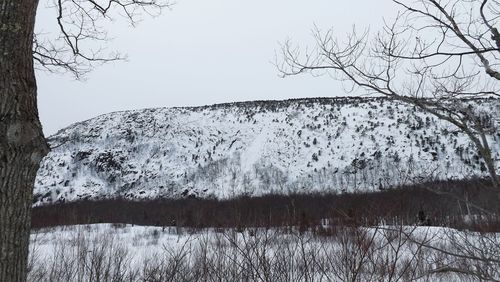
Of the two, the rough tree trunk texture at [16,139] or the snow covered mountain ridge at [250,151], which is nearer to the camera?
the rough tree trunk texture at [16,139]

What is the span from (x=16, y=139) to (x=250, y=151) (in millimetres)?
62847

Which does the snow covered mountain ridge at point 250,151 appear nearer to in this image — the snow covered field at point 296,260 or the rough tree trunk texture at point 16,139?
the snow covered field at point 296,260

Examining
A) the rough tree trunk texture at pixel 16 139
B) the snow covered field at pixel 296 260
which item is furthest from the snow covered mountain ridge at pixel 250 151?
the rough tree trunk texture at pixel 16 139

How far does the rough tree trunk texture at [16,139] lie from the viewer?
209cm

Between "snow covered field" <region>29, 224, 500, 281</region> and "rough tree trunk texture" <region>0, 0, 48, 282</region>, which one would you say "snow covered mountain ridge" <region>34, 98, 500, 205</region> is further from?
"rough tree trunk texture" <region>0, 0, 48, 282</region>

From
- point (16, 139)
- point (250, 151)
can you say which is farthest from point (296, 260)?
point (250, 151)

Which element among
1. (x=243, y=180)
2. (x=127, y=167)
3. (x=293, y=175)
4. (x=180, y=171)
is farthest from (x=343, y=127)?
(x=127, y=167)

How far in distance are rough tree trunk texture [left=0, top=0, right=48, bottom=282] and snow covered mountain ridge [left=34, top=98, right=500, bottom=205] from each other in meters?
50.2

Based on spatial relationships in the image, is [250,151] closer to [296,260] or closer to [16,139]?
[296,260]

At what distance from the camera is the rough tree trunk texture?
2.09m

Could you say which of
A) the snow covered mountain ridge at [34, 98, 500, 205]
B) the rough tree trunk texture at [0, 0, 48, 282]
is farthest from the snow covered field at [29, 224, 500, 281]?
the snow covered mountain ridge at [34, 98, 500, 205]

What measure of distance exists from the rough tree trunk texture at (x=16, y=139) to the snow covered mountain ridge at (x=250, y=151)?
50151mm

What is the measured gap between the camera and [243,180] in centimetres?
5862

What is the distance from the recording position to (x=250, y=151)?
64.9m
